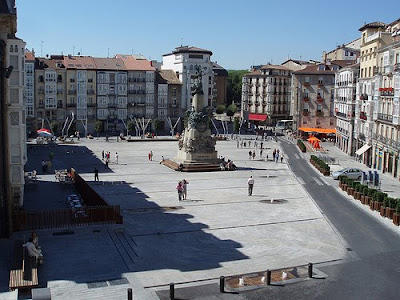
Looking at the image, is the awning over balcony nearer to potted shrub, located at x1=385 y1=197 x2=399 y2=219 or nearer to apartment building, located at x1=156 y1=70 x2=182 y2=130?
apartment building, located at x1=156 y1=70 x2=182 y2=130

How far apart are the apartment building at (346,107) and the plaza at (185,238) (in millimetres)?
28224

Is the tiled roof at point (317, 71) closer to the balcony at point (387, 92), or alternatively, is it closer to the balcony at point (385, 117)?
the balcony at point (387, 92)

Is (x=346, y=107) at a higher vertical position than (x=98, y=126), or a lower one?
higher

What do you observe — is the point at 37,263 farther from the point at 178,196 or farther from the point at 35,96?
the point at 35,96

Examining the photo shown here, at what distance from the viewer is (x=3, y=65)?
81.3ft

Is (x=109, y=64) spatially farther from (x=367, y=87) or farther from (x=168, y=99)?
(x=367, y=87)

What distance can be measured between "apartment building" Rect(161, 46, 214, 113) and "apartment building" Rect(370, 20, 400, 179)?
2069 inches

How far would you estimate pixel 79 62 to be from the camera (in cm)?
9794

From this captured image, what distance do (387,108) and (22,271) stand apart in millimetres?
44501

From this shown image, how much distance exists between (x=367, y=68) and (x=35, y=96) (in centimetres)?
5459

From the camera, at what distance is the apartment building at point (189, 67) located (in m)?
108

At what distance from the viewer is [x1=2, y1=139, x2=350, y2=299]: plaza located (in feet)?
67.7

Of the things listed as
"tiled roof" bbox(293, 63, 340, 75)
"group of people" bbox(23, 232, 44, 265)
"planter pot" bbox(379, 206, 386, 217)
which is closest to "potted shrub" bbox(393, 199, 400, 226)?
"planter pot" bbox(379, 206, 386, 217)

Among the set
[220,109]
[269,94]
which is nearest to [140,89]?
[269,94]
